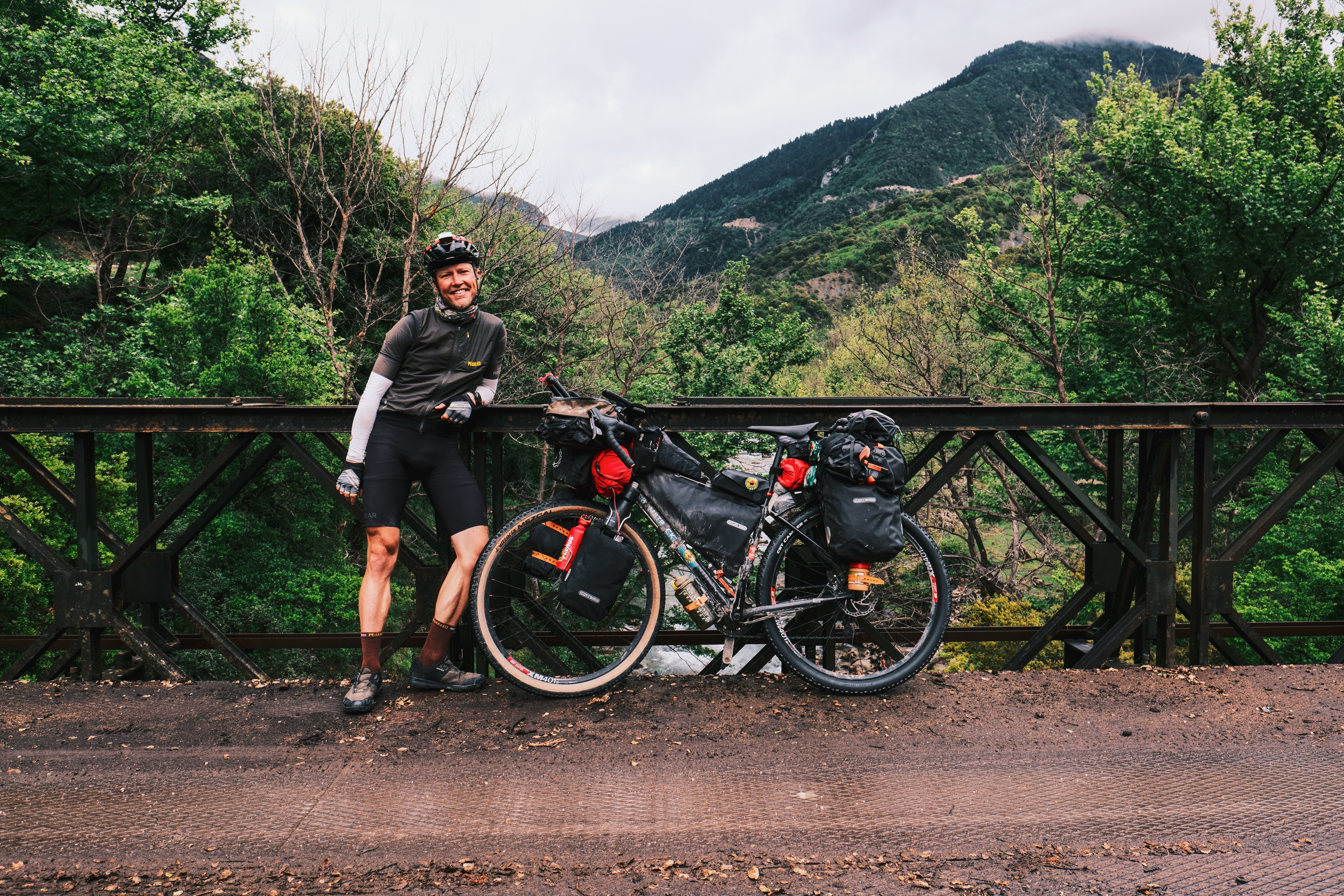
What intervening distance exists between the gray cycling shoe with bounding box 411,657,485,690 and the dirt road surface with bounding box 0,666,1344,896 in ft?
0.30

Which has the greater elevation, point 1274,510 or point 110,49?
point 110,49

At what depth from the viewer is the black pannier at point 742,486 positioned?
3.31m

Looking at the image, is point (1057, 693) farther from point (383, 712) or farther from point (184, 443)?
point (184, 443)

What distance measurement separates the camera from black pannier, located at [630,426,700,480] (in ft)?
10.9

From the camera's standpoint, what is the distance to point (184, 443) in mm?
A: 17469

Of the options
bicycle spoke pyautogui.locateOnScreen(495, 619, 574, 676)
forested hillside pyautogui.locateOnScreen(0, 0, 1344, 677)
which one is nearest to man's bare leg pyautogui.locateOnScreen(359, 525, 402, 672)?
bicycle spoke pyautogui.locateOnScreen(495, 619, 574, 676)

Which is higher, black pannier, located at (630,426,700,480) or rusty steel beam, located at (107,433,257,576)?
black pannier, located at (630,426,700,480)

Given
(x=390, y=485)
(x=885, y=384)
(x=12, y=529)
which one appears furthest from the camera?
(x=885, y=384)

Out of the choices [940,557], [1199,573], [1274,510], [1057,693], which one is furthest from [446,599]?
[1274,510]

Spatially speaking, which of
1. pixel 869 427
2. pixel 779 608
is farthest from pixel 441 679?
pixel 869 427

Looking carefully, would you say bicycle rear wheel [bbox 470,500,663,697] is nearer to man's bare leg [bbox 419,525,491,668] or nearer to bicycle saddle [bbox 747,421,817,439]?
man's bare leg [bbox 419,525,491,668]

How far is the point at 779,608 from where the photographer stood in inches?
130

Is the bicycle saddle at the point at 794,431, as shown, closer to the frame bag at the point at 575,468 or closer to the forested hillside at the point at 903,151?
the frame bag at the point at 575,468

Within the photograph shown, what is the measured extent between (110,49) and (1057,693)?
24.8 metres
